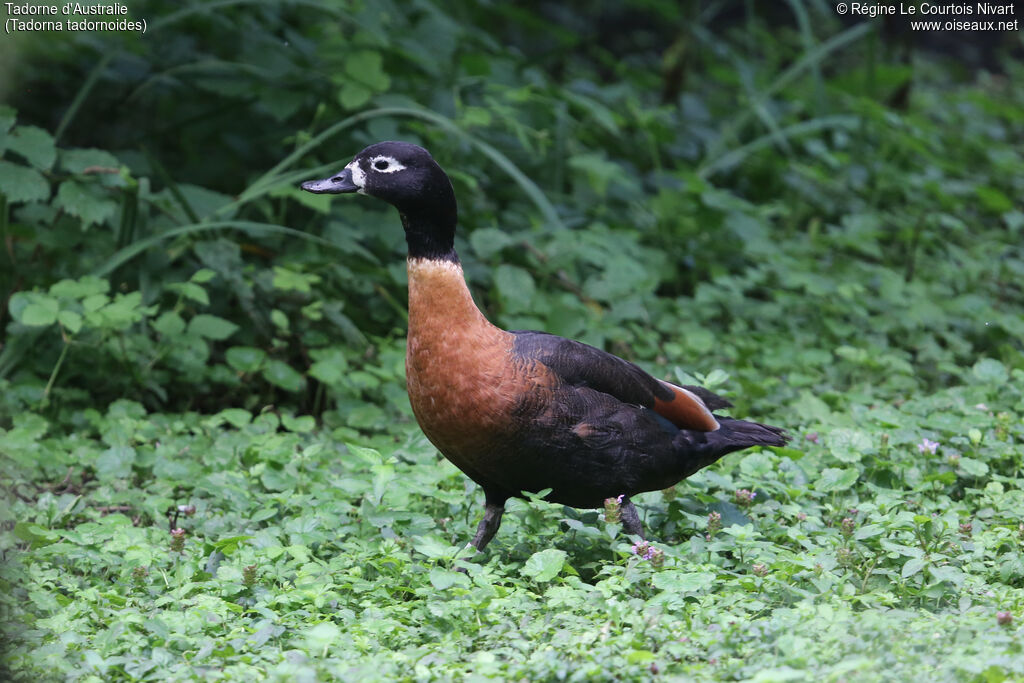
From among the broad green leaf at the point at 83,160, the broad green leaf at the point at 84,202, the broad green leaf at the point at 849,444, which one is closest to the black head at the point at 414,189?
the broad green leaf at the point at 849,444

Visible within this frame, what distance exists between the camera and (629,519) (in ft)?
13.4

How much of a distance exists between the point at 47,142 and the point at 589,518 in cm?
322

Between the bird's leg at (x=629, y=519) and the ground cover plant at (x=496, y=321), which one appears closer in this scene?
the ground cover plant at (x=496, y=321)

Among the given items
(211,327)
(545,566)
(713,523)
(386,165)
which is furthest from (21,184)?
(713,523)

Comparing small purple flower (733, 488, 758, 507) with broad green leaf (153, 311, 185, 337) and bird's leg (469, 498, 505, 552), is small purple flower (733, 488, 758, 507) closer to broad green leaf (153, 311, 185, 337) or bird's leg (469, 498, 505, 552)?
bird's leg (469, 498, 505, 552)

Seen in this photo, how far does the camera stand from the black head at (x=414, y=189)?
156 inches

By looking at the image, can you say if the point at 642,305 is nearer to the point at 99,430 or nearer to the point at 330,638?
the point at 99,430

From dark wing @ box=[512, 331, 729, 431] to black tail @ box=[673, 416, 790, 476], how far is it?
0.04 meters

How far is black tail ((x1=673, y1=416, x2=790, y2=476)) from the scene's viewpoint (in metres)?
4.20

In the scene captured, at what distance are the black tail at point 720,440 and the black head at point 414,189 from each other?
1.07 metres

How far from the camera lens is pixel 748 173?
364 inches

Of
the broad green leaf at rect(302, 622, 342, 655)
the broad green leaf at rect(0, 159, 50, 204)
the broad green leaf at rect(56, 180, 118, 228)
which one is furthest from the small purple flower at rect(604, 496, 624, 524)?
the broad green leaf at rect(0, 159, 50, 204)

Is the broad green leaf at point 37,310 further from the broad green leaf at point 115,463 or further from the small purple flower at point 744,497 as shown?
the small purple flower at point 744,497

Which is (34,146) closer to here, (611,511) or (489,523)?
(489,523)
